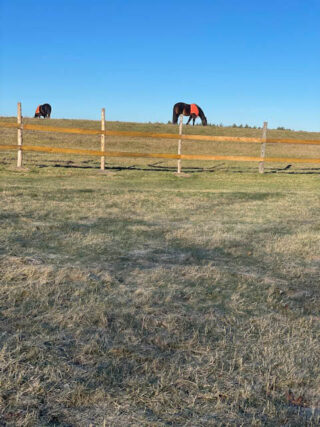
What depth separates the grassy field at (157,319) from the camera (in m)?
1.93

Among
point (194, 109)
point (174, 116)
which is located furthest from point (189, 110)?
point (174, 116)

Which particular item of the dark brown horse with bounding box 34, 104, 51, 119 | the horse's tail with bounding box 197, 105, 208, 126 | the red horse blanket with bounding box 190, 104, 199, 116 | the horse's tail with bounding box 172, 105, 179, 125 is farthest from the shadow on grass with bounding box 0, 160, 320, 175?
the dark brown horse with bounding box 34, 104, 51, 119

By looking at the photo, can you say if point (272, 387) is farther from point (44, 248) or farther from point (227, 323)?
point (44, 248)

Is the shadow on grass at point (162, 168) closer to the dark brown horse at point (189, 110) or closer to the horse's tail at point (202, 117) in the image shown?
the dark brown horse at point (189, 110)

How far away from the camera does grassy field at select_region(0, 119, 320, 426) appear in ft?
6.32

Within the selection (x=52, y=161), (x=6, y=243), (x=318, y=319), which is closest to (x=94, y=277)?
(x=6, y=243)

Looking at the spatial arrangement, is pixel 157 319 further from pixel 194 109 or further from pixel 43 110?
pixel 43 110

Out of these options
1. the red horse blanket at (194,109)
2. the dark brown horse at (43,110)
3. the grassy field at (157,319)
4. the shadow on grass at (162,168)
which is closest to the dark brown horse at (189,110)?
the red horse blanket at (194,109)

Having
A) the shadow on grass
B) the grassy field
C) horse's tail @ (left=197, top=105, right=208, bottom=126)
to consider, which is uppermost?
horse's tail @ (left=197, top=105, right=208, bottom=126)

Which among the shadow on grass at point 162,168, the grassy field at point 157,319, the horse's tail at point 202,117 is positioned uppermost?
the horse's tail at point 202,117

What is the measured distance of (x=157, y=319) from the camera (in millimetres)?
2861

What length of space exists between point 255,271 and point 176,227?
87.3 inches

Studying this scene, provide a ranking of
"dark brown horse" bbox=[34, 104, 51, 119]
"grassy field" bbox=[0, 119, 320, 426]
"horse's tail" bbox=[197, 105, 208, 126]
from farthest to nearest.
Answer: "dark brown horse" bbox=[34, 104, 51, 119] < "horse's tail" bbox=[197, 105, 208, 126] < "grassy field" bbox=[0, 119, 320, 426]

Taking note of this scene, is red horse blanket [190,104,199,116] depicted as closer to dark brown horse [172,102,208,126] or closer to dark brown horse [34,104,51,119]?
dark brown horse [172,102,208,126]
